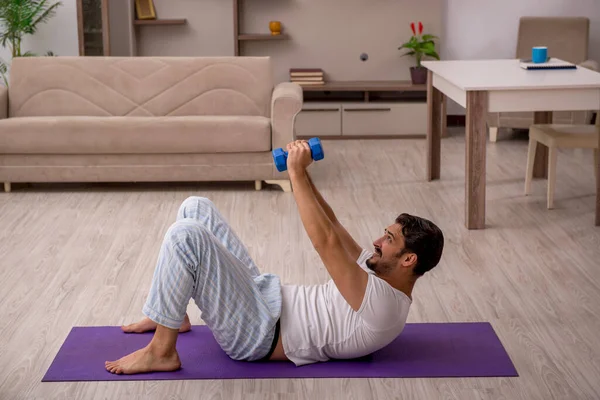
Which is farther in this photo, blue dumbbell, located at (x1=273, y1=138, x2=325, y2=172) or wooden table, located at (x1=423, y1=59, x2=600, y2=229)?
wooden table, located at (x1=423, y1=59, x2=600, y2=229)

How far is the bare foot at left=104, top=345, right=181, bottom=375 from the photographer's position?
8.87 feet

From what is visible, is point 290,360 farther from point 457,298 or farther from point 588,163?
point 588,163

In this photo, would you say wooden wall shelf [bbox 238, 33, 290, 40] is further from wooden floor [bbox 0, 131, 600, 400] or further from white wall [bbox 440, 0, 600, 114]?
white wall [bbox 440, 0, 600, 114]

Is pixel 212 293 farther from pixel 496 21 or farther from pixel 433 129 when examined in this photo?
pixel 496 21

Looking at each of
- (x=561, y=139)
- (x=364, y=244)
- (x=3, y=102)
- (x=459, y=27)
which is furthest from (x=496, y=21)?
(x=3, y=102)

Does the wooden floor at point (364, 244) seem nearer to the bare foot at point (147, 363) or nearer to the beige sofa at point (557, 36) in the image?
the bare foot at point (147, 363)

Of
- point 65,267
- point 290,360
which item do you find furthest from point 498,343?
point 65,267

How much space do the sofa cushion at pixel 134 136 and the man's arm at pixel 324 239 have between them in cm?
267

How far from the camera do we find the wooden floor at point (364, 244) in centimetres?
267

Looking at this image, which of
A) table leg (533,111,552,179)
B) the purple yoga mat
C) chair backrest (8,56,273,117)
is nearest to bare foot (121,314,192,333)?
the purple yoga mat

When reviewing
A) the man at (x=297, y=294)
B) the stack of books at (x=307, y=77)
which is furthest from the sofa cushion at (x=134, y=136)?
the man at (x=297, y=294)

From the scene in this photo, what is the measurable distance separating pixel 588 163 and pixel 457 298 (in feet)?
9.24

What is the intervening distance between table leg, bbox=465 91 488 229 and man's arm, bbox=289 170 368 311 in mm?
1977

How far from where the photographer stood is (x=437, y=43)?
280 inches
